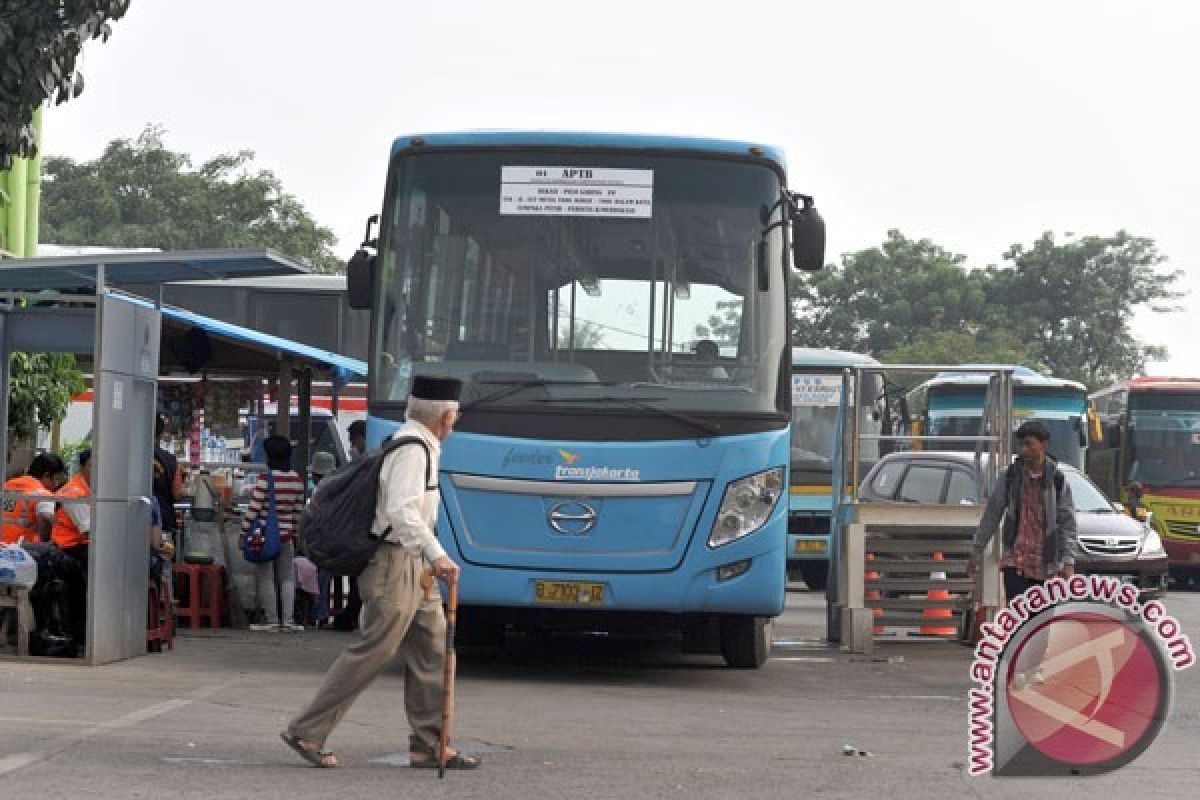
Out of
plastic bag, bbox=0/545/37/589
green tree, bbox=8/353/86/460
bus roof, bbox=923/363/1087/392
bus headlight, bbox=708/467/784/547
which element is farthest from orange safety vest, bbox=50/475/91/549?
bus roof, bbox=923/363/1087/392

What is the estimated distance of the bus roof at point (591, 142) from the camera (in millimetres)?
14906

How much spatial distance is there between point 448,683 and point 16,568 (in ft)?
19.9

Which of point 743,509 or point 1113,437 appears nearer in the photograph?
point 743,509

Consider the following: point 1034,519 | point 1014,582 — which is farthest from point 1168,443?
point 1034,519

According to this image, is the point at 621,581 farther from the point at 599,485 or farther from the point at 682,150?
the point at 682,150

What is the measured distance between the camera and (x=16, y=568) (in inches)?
596

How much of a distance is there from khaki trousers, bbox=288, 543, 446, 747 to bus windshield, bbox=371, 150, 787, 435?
427 cm

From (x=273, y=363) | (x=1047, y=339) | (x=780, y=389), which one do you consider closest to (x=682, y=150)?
(x=780, y=389)

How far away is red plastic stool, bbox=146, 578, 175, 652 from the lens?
1653 centimetres

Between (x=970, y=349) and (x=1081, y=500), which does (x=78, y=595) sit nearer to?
(x=1081, y=500)

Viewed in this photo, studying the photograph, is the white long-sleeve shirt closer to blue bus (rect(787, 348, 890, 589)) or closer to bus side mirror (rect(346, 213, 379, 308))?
bus side mirror (rect(346, 213, 379, 308))

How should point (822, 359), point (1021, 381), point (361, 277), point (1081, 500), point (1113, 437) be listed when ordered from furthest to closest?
point (1113, 437) < point (1021, 381) < point (822, 359) < point (1081, 500) < point (361, 277)

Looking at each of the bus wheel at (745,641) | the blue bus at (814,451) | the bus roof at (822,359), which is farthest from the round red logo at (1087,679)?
the bus roof at (822,359)

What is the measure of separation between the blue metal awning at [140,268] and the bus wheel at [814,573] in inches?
611
